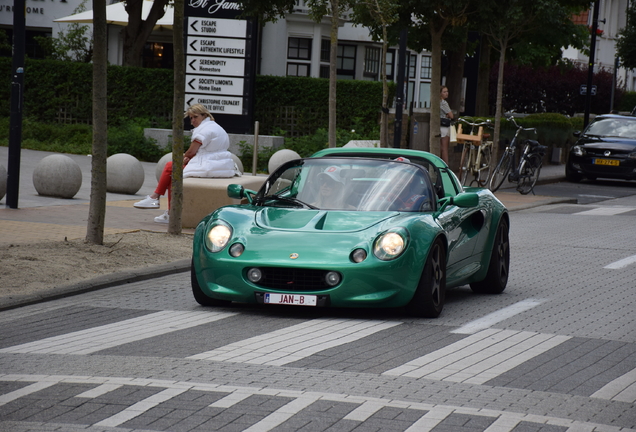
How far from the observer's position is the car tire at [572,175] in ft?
95.7

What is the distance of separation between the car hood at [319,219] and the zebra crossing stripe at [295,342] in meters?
0.70

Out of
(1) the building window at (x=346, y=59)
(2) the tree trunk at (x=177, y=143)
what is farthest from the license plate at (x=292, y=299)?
(1) the building window at (x=346, y=59)

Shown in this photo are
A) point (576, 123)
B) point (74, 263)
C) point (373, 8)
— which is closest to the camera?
point (74, 263)

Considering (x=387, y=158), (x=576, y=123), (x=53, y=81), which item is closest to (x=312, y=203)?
(x=387, y=158)

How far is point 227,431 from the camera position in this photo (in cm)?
499

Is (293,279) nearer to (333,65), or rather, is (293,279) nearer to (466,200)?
(466,200)

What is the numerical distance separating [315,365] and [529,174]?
1804 centimetres

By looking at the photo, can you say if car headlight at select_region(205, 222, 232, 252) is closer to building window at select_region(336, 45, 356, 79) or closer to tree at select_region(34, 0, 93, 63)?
tree at select_region(34, 0, 93, 63)

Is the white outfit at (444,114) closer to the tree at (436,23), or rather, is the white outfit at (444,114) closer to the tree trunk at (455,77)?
the tree at (436,23)

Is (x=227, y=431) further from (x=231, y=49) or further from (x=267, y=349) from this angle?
(x=231, y=49)

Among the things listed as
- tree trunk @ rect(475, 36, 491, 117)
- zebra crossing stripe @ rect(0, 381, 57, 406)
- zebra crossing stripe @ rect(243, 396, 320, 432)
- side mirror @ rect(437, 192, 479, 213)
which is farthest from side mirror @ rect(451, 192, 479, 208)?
tree trunk @ rect(475, 36, 491, 117)

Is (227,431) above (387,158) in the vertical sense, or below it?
below

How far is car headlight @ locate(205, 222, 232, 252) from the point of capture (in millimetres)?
8273

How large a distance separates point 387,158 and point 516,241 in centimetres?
576
